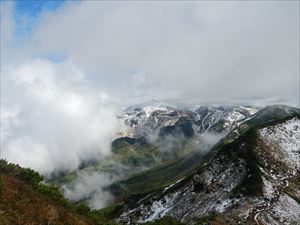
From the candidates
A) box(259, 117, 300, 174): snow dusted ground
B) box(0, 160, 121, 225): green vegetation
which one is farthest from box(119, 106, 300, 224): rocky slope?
box(0, 160, 121, 225): green vegetation

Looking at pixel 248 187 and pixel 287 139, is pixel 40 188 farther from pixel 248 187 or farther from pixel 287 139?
pixel 287 139

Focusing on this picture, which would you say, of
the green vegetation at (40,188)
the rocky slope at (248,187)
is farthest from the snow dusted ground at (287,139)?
the green vegetation at (40,188)

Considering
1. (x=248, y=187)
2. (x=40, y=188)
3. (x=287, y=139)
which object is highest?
(x=40, y=188)

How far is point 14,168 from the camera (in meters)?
39.0

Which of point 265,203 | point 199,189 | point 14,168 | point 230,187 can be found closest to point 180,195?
point 199,189

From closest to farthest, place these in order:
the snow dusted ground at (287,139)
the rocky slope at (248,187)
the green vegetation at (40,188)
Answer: the green vegetation at (40,188) < the rocky slope at (248,187) < the snow dusted ground at (287,139)

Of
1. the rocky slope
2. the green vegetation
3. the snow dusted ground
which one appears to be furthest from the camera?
the snow dusted ground

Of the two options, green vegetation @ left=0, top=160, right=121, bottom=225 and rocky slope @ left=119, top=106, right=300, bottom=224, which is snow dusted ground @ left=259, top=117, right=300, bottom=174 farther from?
green vegetation @ left=0, top=160, right=121, bottom=225

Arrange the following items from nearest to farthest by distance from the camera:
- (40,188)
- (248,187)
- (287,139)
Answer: (40,188) → (248,187) → (287,139)

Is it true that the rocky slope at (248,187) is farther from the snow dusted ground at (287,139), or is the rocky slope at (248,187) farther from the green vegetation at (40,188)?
the green vegetation at (40,188)

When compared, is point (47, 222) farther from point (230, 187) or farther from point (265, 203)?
point (230, 187)

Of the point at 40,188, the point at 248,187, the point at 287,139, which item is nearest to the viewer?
the point at 40,188

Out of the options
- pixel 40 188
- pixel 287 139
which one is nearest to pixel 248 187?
pixel 287 139

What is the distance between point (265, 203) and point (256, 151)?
27.9 meters
